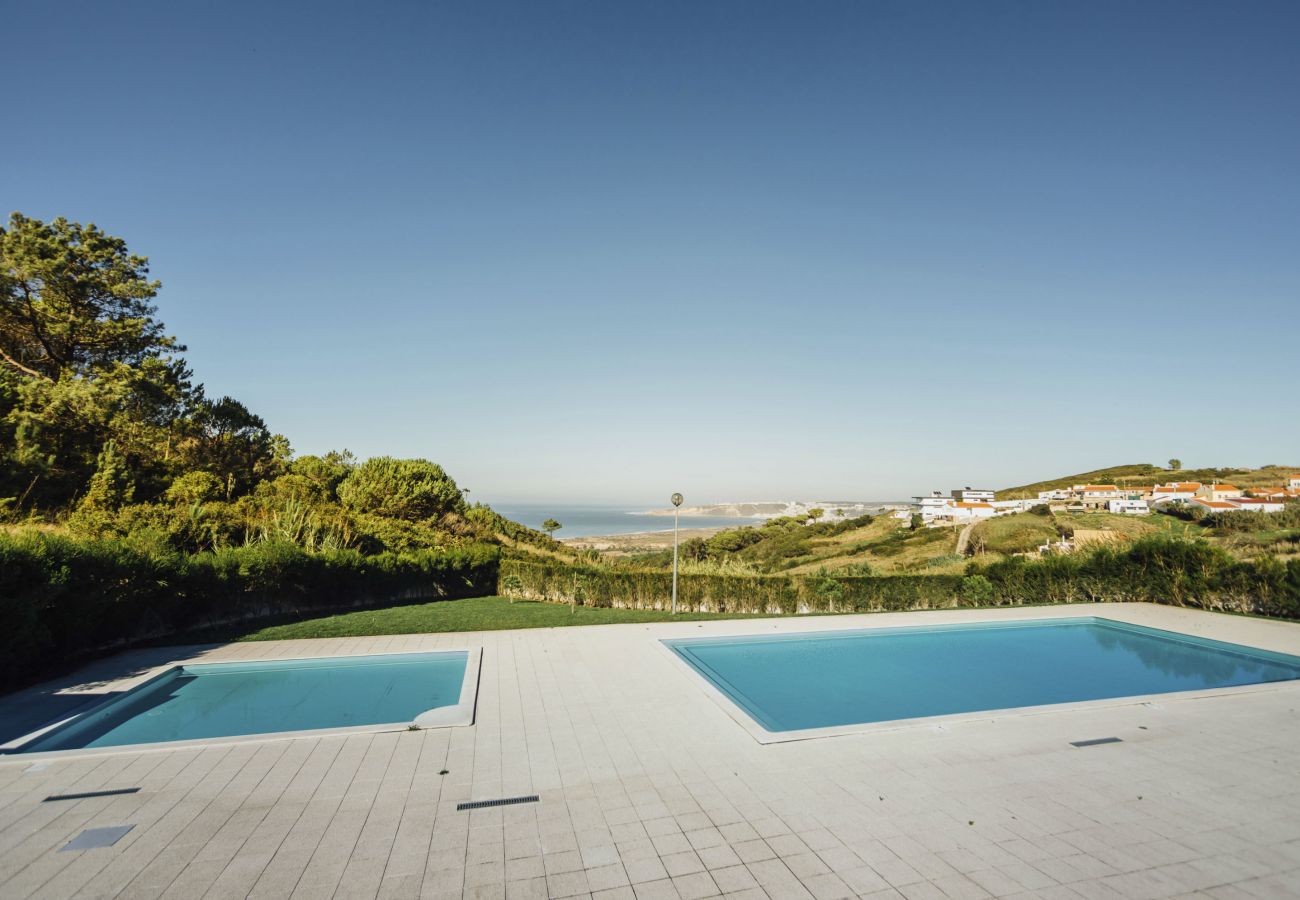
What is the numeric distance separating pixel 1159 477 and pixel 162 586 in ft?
280

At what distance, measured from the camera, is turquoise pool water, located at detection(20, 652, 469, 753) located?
20.0 ft

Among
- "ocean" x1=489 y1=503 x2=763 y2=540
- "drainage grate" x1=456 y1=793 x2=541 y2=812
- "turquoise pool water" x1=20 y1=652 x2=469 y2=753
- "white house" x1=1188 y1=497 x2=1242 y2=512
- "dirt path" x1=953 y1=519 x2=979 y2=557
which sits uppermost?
"white house" x1=1188 y1=497 x2=1242 y2=512

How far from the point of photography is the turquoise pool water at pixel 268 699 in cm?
611

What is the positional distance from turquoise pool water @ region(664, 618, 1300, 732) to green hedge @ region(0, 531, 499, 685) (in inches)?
307

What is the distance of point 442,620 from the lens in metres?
11.7

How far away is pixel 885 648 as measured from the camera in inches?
412

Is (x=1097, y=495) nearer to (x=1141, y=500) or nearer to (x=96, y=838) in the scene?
(x=1141, y=500)

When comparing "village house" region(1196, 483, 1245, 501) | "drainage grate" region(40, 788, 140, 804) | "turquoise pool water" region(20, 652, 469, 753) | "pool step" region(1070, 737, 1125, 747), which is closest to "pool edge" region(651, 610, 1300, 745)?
"pool step" region(1070, 737, 1125, 747)

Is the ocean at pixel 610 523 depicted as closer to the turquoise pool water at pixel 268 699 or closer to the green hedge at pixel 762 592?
the green hedge at pixel 762 592

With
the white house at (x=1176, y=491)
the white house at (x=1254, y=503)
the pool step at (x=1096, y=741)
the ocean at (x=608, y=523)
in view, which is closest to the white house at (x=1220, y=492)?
the white house at (x=1176, y=491)

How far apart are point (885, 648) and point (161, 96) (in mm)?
17181

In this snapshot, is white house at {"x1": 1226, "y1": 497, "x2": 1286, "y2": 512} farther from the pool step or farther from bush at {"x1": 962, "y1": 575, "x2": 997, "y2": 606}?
the pool step

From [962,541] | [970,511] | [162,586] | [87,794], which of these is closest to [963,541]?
[962,541]

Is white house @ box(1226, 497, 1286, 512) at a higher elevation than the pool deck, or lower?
higher
